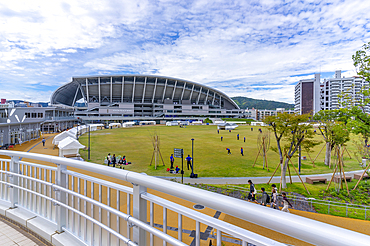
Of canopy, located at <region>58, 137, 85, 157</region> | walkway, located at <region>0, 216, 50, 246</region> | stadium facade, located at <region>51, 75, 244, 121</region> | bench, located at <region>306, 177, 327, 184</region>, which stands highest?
stadium facade, located at <region>51, 75, 244, 121</region>

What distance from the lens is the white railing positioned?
4.09 ft

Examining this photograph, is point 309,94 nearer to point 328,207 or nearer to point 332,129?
point 332,129

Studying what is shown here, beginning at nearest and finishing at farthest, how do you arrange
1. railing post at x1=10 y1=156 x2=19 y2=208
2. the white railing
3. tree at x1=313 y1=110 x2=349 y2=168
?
the white railing, railing post at x1=10 y1=156 x2=19 y2=208, tree at x1=313 y1=110 x2=349 y2=168

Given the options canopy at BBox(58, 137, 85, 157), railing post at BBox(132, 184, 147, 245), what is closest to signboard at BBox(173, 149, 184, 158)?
canopy at BBox(58, 137, 85, 157)

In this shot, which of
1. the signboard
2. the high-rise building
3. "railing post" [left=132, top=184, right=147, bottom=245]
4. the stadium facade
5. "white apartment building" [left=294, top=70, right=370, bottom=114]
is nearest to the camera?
"railing post" [left=132, top=184, right=147, bottom=245]

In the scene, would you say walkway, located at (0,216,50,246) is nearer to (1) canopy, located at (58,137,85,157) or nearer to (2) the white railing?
(2) the white railing

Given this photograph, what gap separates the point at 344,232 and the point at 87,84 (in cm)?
11238

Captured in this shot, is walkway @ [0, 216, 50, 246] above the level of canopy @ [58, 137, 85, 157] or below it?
above

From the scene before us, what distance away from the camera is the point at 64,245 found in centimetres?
306

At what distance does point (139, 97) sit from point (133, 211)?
11488 centimetres

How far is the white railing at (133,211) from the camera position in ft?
4.09

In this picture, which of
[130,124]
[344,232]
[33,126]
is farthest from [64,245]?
[130,124]

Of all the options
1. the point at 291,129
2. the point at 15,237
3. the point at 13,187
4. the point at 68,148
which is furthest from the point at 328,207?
the point at 68,148

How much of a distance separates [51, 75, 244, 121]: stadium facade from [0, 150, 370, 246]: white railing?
97103 millimetres
